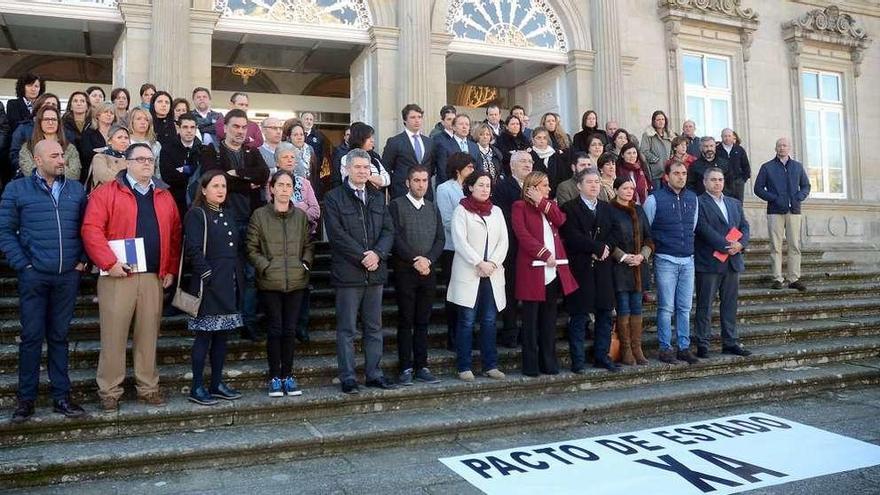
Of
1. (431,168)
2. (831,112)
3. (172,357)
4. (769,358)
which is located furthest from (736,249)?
(831,112)

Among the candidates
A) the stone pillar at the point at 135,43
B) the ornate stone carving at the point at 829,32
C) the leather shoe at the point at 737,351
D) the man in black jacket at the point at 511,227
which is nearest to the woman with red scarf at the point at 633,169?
the man in black jacket at the point at 511,227

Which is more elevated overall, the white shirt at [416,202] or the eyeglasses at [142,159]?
the eyeglasses at [142,159]

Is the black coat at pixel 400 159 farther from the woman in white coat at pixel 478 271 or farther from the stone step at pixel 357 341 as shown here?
the stone step at pixel 357 341

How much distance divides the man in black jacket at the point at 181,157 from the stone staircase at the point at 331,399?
4.18 ft

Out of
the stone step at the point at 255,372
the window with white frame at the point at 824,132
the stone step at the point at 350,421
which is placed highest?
the window with white frame at the point at 824,132

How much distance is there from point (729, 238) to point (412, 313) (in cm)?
349

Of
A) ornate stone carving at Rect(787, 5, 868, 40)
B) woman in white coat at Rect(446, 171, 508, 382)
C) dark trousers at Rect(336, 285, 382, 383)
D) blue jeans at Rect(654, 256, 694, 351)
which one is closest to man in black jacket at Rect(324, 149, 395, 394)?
dark trousers at Rect(336, 285, 382, 383)

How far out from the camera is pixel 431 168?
24.6ft

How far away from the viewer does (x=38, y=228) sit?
4523mm

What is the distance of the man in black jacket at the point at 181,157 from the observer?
6.27m

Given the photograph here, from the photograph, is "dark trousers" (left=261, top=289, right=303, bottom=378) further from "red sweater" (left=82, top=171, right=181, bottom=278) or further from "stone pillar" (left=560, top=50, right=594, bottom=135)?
"stone pillar" (left=560, top=50, right=594, bottom=135)

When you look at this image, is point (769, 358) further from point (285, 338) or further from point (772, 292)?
point (285, 338)

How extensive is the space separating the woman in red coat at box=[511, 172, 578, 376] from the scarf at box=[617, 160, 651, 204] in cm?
205

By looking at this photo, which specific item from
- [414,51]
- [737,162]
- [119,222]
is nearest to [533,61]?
[414,51]
